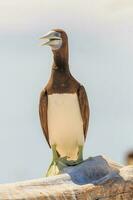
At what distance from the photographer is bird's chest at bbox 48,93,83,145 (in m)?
10.6

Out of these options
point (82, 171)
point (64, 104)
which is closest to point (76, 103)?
point (64, 104)

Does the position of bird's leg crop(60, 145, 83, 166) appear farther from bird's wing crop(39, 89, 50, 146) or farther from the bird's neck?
the bird's neck

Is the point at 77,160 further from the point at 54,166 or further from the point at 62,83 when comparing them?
the point at 62,83

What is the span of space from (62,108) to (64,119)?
0.12 meters

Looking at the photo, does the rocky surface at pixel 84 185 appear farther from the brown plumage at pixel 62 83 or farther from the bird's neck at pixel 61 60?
the bird's neck at pixel 61 60

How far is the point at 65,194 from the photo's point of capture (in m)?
9.52

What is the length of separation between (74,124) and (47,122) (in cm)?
29

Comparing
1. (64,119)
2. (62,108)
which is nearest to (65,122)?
(64,119)

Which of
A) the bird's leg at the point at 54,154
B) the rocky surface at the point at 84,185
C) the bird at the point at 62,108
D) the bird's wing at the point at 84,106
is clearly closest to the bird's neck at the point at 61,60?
the bird at the point at 62,108

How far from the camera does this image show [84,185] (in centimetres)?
981

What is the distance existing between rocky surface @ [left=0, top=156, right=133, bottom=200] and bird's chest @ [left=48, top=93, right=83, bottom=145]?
384 mm

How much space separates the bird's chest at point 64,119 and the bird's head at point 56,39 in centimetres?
50

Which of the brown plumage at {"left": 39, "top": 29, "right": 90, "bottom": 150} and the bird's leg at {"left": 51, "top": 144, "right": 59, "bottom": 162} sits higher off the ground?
the brown plumage at {"left": 39, "top": 29, "right": 90, "bottom": 150}

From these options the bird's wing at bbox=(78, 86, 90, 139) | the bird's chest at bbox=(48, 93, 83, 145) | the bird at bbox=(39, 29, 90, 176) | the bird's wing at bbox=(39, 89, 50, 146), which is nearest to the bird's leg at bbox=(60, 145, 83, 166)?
the bird at bbox=(39, 29, 90, 176)
